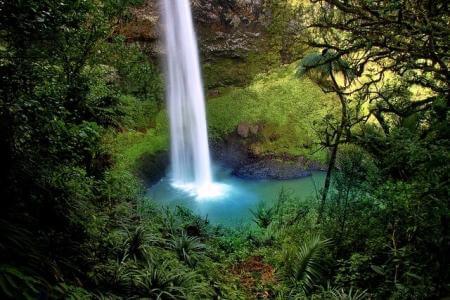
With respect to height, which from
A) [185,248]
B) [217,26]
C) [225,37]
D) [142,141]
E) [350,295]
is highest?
[217,26]

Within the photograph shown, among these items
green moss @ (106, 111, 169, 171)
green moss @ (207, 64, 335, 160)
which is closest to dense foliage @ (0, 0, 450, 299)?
green moss @ (106, 111, 169, 171)

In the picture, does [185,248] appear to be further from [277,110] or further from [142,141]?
[277,110]

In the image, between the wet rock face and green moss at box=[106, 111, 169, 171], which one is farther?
the wet rock face

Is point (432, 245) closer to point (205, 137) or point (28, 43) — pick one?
point (28, 43)

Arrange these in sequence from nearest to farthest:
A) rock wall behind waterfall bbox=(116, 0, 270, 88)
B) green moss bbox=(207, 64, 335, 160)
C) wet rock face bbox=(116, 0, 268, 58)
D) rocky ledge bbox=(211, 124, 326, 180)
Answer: rocky ledge bbox=(211, 124, 326, 180)
green moss bbox=(207, 64, 335, 160)
wet rock face bbox=(116, 0, 268, 58)
rock wall behind waterfall bbox=(116, 0, 270, 88)

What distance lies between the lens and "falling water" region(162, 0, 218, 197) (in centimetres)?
1764

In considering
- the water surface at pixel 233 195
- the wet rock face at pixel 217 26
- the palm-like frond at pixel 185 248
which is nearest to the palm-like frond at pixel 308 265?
the palm-like frond at pixel 185 248

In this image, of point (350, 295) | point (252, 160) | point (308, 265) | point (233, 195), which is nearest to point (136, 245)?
point (308, 265)

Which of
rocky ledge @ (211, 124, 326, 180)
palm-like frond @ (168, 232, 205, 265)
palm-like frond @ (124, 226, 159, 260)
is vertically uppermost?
rocky ledge @ (211, 124, 326, 180)

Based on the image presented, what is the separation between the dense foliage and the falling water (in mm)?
8554

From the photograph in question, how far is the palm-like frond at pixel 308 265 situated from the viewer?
6.09m

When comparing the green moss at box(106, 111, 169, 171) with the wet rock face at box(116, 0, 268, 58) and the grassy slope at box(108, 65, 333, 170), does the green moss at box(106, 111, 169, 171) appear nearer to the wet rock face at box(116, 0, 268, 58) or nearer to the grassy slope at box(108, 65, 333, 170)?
the grassy slope at box(108, 65, 333, 170)

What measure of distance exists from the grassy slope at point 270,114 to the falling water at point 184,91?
2.28 ft

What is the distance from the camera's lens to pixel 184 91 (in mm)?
18891
